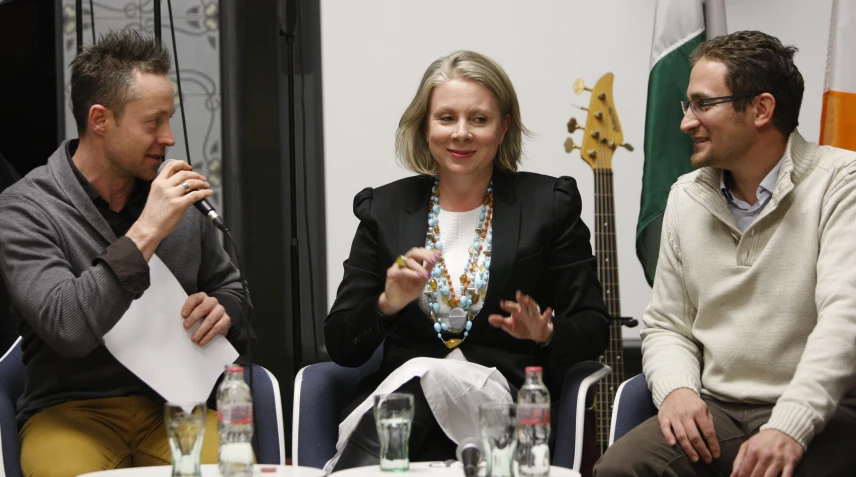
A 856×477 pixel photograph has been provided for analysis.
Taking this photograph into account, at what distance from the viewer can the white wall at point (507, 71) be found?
3881mm

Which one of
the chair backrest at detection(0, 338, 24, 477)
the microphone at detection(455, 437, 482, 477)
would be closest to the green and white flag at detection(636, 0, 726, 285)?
the microphone at detection(455, 437, 482, 477)

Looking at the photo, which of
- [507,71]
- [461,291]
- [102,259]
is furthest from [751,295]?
[507,71]

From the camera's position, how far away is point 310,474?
1893 millimetres

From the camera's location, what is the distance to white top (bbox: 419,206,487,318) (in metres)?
2.46

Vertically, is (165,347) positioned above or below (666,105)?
below

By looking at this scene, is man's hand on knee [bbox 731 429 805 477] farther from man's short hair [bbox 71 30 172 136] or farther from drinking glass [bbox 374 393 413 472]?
man's short hair [bbox 71 30 172 136]

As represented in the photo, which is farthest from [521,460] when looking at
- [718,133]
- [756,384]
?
[718,133]

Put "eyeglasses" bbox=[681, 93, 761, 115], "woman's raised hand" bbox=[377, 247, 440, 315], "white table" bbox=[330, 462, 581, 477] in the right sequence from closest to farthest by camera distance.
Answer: "white table" bbox=[330, 462, 581, 477] < "woman's raised hand" bbox=[377, 247, 440, 315] < "eyeglasses" bbox=[681, 93, 761, 115]

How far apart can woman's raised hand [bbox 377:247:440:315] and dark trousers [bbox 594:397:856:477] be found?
1.76ft

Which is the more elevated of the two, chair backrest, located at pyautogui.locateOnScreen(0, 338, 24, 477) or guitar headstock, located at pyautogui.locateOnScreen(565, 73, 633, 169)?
guitar headstock, located at pyautogui.locateOnScreen(565, 73, 633, 169)

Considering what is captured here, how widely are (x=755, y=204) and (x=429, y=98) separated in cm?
82

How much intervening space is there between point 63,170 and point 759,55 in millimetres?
1607

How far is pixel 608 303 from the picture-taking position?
10.6 ft

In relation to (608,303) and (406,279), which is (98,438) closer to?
(406,279)
